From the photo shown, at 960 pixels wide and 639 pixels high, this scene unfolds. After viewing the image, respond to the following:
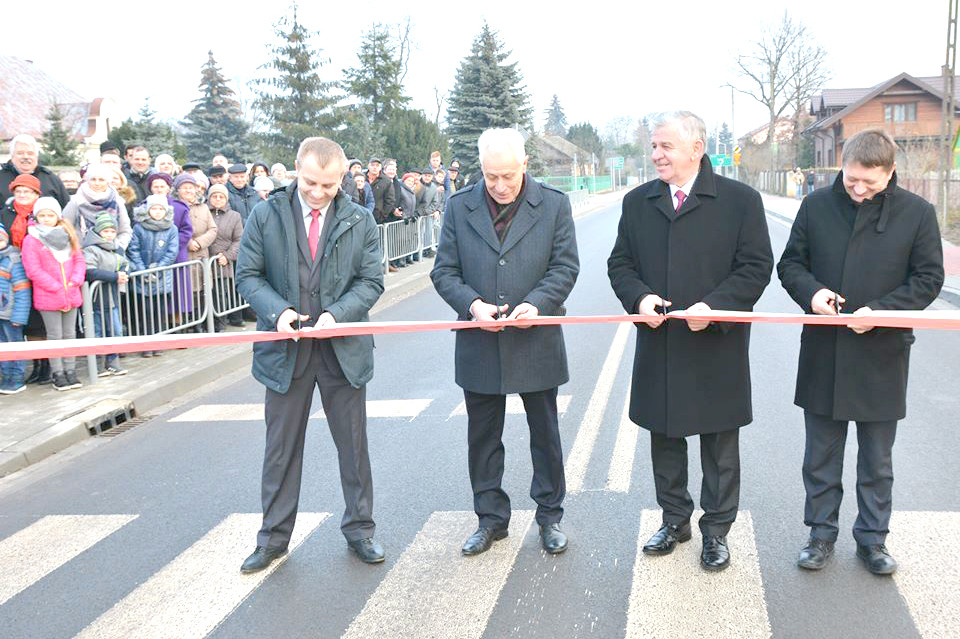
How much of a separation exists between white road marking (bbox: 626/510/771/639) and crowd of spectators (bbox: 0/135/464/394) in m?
3.99

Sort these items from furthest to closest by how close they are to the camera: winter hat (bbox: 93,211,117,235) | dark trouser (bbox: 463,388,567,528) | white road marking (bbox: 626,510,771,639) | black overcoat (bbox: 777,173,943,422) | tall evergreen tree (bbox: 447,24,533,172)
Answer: tall evergreen tree (bbox: 447,24,533,172) → winter hat (bbox: 93,211,117,235) → dark trouser (bbox: 463,388,567,528) → black overcoat (bbox: 777,173,943,422) → white road marking (bbox: 626,510,771,639)

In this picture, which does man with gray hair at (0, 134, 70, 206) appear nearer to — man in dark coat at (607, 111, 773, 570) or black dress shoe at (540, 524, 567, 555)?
black dress shoe at (540, 524, 567, 555)

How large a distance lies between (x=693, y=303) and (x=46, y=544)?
3.63 metres

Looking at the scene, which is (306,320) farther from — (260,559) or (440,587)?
(440,587)

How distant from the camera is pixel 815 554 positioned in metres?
4.51

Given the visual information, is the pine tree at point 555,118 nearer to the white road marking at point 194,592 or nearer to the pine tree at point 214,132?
the pine tree at point 214,132

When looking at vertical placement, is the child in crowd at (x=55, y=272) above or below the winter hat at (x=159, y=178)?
below

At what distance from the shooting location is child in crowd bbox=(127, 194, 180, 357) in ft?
33.4

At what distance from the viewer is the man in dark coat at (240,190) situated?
12.8 metres

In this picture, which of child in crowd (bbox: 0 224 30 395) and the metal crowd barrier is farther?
the metal crowd barrier

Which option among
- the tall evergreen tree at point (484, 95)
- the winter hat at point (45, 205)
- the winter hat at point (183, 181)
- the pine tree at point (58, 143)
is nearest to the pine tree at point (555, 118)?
the tall evergreen tree at point (484, 95)

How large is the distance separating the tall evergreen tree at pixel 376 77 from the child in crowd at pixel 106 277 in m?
45.5

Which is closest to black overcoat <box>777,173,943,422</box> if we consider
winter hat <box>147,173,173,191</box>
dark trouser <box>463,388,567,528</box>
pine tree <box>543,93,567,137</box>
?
dark trouser <box>463,388,567,528</box>

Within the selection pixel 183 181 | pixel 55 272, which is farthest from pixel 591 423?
pixel 183 181
